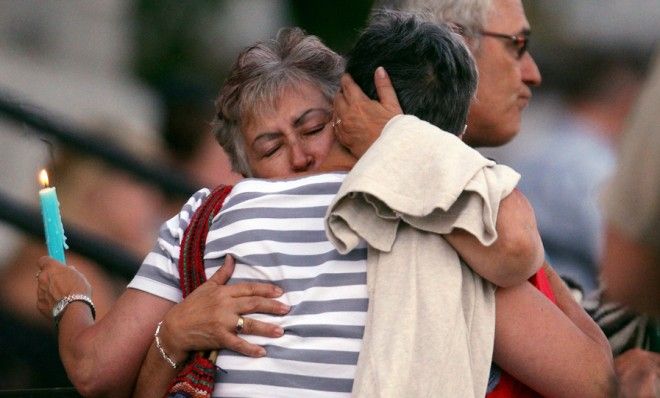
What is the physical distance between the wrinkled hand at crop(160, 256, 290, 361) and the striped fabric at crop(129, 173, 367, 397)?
17 millimetres

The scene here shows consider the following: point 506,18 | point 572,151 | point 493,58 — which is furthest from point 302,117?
point 572,151

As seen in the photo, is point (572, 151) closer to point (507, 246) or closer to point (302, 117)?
point (302, 117)

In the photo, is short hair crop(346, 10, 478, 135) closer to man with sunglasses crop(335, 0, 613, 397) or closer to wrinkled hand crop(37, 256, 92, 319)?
man with sunglasses crop(335, 0, 613, 397)

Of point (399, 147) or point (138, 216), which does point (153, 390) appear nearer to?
point (399, 147)

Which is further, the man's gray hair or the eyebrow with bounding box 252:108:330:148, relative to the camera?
the man's gray hair

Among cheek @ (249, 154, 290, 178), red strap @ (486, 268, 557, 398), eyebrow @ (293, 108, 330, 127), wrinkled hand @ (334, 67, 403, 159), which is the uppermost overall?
wrinkled hand @ (334, 67, 403, 159)

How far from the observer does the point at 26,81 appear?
3.64 metres

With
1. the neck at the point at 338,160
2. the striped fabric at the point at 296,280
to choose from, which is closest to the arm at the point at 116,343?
the striped fabric at the point at 296,280

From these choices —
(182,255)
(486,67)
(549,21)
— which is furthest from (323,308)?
(549,21)

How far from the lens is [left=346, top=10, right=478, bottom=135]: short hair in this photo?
2242 mm

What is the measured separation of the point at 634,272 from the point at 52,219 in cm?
123

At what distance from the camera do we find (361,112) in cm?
227

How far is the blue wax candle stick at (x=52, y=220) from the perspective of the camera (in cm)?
253

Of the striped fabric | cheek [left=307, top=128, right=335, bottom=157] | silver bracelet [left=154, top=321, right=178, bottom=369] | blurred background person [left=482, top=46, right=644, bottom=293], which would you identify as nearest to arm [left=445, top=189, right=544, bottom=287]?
the striped fabric
